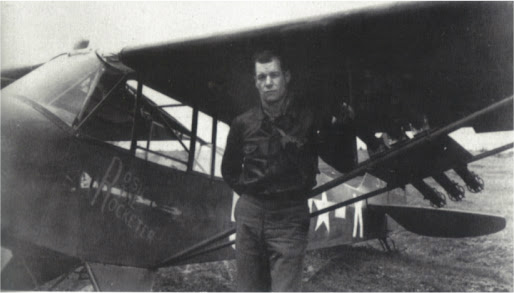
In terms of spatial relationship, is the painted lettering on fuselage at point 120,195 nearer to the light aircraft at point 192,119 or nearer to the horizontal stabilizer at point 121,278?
the light aircraft at point 192,119

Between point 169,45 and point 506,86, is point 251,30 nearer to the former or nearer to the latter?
point 169,45

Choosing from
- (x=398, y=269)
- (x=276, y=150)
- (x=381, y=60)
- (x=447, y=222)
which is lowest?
(x=398, y=269)

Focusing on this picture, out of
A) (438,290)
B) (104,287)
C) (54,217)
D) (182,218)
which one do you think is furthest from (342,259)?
(54,217)

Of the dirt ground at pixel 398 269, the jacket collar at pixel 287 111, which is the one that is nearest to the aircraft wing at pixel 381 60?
the jacket collar at pixel 287 111

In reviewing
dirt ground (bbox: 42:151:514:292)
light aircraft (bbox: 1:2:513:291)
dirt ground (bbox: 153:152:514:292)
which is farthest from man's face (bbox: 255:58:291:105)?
dirt ground (bbox: 153:152:514:292)

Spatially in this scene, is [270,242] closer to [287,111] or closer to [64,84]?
[287,111]

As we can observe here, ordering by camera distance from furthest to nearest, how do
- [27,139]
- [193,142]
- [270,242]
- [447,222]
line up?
[447,222], [193,142], [27,139], [270,242]

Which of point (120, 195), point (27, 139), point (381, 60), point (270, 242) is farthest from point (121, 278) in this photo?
point (381, 60)
